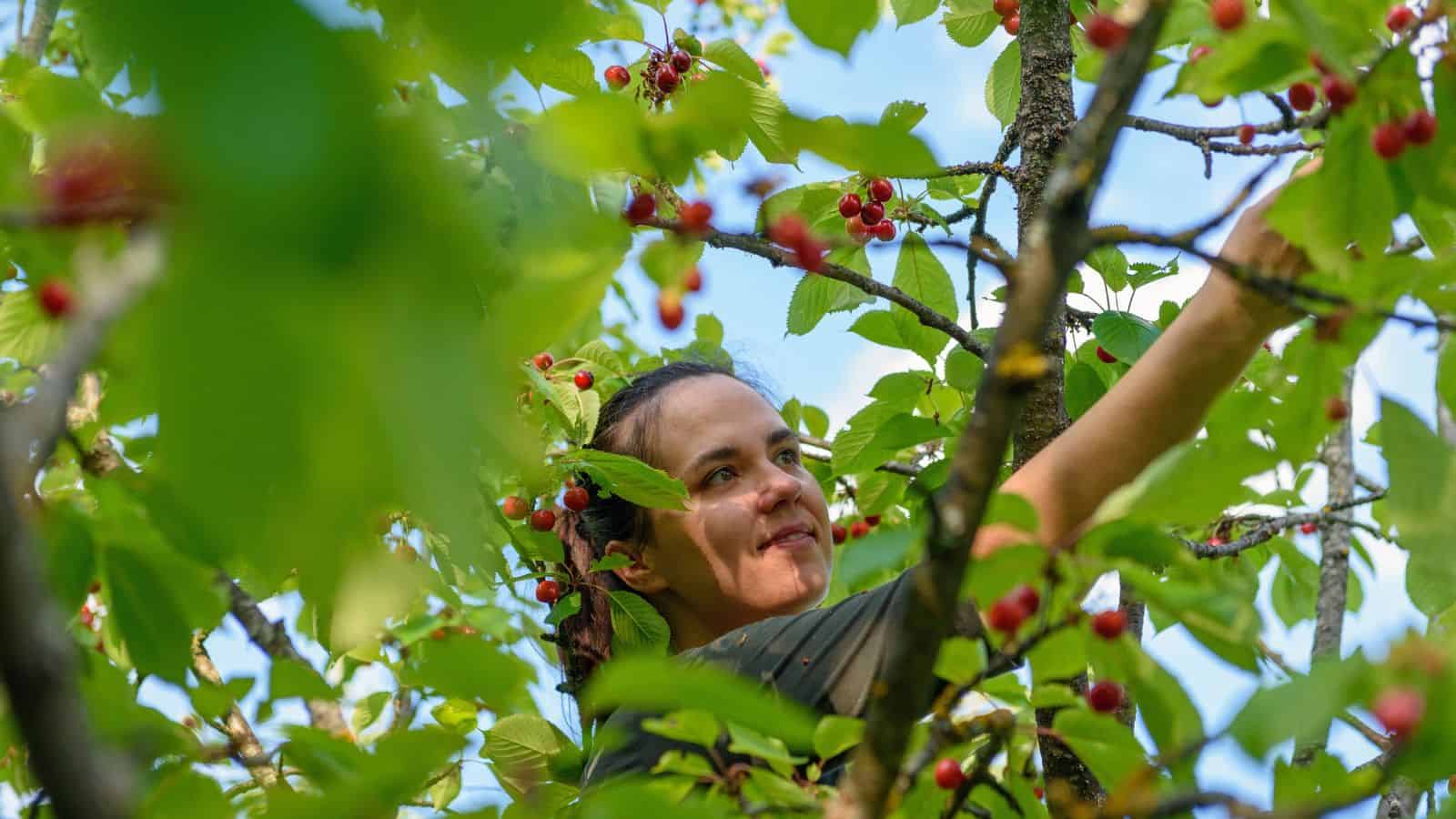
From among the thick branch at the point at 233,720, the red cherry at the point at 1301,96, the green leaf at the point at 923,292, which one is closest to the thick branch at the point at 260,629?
the thick branch at the point at 233,720

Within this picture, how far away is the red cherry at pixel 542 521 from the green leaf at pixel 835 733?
2168 millimetres

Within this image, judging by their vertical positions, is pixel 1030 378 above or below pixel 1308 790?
above

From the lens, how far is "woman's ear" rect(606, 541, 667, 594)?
339 cm

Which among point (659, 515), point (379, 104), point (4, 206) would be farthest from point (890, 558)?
point (659, 515)

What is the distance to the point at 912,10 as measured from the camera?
9.81 ft

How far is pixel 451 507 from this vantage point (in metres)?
0.52

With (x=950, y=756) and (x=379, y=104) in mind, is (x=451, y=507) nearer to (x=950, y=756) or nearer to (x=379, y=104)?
(x=379, y=104)

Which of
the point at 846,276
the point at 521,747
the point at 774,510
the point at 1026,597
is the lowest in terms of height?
the point at 521,747

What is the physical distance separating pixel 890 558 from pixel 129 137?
646mm

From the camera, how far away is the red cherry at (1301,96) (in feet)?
5.69

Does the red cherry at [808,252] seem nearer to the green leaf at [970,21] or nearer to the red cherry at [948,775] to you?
the red cherry at [948,775]

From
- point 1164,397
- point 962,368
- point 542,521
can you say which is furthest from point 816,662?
point 542,521

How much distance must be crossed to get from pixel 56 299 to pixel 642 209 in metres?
0.73

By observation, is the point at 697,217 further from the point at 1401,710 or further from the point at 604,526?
the point at 604,526
